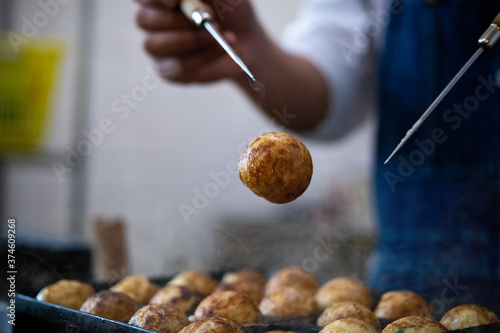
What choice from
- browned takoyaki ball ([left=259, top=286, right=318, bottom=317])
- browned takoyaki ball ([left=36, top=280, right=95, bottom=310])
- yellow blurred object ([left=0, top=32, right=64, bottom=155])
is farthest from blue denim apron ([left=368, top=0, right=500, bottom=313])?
yellow blurred object ([left=0, top=32, right=64, bottom=155])

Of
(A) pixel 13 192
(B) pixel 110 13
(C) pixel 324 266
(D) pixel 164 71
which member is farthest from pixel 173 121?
(D) pixel 164 71

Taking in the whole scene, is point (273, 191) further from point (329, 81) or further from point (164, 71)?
point (329, 81)

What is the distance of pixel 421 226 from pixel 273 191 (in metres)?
1.02

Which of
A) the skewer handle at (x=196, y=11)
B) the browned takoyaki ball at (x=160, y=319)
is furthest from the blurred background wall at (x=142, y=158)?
the browned takoyaki ball at (x=160, y=319)

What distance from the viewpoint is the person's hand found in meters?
1.51

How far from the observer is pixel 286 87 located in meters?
1.93

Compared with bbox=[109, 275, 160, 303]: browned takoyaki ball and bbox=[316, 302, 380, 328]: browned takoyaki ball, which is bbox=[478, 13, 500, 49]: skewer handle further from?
bbox=[109, 275, 160, 303]: browned takoyaki ball

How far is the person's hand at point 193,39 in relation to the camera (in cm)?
151

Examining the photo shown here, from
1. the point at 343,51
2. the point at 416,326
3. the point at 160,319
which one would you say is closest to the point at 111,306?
the point at 160,319

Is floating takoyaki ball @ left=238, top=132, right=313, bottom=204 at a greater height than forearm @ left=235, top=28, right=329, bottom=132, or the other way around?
floating takoyaki ball @ left=238, top=132, right=313, bottom=204

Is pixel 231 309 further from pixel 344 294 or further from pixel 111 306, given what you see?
pixel 344 294

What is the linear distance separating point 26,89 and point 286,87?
1.73 metres

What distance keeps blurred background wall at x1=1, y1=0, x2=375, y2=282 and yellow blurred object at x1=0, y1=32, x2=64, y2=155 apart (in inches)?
12.5

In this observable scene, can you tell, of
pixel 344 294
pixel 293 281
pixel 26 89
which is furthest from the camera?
pixel 26 89
